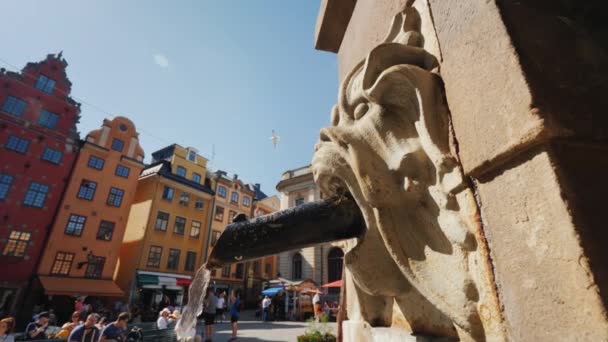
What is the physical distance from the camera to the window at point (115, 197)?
20.6 m

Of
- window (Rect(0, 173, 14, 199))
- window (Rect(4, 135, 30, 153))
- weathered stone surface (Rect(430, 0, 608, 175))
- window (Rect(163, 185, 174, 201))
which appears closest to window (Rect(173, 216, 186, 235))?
window (Rect(163, 185, 174, 201))

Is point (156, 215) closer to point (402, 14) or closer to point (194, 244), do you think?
point (194, 244)

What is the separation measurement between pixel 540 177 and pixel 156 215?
83.1ft

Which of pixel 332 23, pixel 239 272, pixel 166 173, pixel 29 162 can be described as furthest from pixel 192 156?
pixel 332 23

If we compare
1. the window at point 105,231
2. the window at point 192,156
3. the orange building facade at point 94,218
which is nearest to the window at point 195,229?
the orange building facade at point 94,218

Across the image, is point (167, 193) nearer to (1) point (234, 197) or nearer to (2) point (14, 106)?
(1) point (234, 197)

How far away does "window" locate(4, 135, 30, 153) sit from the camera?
55.9 feet

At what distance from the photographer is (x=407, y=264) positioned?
0.84 m

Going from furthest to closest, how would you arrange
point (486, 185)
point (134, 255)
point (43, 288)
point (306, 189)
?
point (306, 189) < point (134, 255) < point (43, 288) < point (486, 185)

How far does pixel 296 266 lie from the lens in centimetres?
2494

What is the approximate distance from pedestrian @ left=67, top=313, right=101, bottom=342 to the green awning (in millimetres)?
16213

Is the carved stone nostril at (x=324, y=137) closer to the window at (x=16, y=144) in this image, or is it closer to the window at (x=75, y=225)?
the window at (x=75, y=225)

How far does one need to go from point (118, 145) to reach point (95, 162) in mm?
2306

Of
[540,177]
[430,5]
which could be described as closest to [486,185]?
[540,177]
